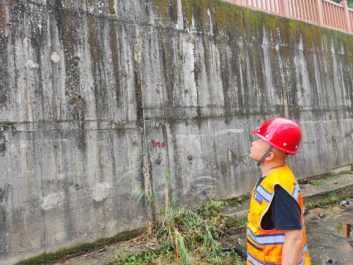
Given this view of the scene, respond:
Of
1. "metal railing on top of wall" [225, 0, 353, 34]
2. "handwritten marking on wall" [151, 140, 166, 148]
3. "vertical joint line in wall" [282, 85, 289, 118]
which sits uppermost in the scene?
"metal railing on top of wall" [225, 0, 353, 34]

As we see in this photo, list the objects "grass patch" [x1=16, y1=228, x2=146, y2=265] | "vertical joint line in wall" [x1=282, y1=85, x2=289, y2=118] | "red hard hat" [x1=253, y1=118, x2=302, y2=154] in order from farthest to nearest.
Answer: "vertical joint line in wall" [x1=282, y1=85, x2=289, y2=118] → "grass patch" [x1=16, y1=228, x2=146, y2=265] → "red hard hat" [x1=253, y1=118, x2=302, y2=154]

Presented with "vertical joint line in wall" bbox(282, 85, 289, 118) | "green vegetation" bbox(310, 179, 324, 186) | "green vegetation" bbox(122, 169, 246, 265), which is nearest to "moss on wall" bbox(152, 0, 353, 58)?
"vertical joint line in wall" bbox(282, 85, 289, 118)

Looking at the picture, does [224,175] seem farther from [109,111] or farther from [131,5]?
[131,5]

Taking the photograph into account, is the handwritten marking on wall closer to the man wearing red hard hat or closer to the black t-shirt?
the man wearing red hard hat

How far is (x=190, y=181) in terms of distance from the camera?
14.3 ft

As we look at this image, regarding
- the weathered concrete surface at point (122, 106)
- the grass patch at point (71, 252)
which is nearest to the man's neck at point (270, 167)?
the weathered concrete surface at point (122, 106)

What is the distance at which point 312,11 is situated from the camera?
670cm

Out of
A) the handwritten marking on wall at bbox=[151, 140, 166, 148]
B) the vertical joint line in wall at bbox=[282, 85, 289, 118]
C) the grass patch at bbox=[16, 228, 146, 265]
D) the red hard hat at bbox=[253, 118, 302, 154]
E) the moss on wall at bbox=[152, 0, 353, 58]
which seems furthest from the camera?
the vertical joint line in wall at bbox=[282, 85, 289, 118]

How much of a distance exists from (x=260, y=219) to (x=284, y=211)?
16cm

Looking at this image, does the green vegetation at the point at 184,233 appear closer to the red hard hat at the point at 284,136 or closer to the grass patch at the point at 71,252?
the grass patch at the point at 71,252

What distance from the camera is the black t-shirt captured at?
4.49ft

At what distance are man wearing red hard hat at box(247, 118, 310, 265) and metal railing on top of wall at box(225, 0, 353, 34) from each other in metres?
4.52

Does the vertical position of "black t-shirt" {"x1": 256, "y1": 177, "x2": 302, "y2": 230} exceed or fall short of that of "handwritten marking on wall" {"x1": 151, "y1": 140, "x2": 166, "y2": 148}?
it falls short

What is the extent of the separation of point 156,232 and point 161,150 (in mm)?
1212
